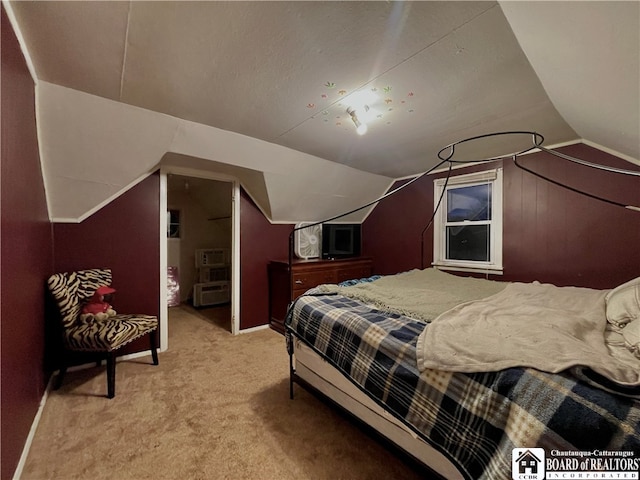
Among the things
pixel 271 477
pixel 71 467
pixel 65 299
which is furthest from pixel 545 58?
pixel 65 299

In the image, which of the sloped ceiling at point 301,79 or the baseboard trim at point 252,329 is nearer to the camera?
the sloped ceiling at point 301,79

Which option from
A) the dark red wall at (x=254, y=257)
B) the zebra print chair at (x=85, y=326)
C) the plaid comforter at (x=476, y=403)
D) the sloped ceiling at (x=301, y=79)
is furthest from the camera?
the dark red wall at (x=254, y=257)

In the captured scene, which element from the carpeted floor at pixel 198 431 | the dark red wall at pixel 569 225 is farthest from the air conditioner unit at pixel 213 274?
the dark red wall at pixel 569 225

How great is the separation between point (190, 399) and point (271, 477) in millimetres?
980

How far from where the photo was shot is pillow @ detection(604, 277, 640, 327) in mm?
1380

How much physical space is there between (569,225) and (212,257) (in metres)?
4.91

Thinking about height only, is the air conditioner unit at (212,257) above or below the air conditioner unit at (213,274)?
above

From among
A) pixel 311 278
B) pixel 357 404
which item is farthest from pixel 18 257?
pixel 311 278

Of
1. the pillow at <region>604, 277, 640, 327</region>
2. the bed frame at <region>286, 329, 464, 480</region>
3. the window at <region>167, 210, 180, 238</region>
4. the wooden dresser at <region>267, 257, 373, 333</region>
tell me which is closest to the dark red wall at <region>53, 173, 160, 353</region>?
the wooden dresser at <region>267, 257, 373, 333</region>

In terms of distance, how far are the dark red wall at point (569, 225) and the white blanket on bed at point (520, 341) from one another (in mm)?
1252

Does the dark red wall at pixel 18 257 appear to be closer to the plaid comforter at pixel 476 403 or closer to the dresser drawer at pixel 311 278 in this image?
the plaid comforter at pixel 476 403

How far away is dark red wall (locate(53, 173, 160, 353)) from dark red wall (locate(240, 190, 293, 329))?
946 mm

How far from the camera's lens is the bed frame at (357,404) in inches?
47.8

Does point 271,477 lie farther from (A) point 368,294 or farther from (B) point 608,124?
(B) point 608,124
